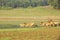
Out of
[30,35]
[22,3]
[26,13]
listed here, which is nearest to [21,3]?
[22,3]

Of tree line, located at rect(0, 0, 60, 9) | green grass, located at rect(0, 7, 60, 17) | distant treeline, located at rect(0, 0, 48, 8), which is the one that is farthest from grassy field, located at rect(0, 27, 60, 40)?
distant treeline, located at rect(0, 0, 48, 8)

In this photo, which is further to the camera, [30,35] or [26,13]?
[26,13]

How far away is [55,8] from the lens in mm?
45438

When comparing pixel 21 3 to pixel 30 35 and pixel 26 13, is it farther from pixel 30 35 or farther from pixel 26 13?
pixel 30 35

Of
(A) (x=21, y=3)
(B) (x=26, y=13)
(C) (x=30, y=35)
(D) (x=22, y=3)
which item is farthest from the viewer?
(A) (x=21, y=3)

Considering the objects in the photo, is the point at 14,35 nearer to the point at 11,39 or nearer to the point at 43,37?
the point at 11,39

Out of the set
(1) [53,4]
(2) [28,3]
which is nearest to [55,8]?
(1) [53,4]

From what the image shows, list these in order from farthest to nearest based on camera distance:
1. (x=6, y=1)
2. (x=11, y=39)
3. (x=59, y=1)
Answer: (x=6, y=1)
(x=59, y=1)
(x=11, y=39)

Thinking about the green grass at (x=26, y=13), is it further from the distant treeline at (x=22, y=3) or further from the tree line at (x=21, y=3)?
the distant treeline at (x=22, y=3)

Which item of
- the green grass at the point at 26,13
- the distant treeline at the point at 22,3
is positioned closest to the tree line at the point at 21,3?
the distant treeline at the point at 22,3

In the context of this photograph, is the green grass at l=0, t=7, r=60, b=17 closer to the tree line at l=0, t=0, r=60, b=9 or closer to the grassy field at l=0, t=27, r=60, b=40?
the tree line at l=0, t=0, r=60, b=9

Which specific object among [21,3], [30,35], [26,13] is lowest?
[21,3]

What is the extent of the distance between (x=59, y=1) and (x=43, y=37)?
32.6 meters

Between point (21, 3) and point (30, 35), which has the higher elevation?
point (30, 35)
